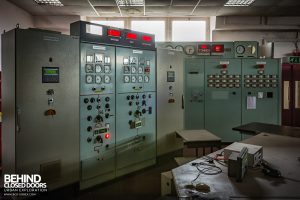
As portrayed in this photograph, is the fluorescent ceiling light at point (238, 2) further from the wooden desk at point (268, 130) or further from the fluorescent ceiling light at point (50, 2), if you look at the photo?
the fluorescent ceiling light at point (50, 2)

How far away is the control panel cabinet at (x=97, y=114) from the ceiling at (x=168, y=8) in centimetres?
251

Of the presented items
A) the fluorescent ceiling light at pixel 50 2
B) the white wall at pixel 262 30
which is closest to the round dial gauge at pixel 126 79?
the fluorescent ceiling light at pixel 50 2

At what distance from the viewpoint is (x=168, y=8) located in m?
5.53

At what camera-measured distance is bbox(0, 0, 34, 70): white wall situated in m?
4.84

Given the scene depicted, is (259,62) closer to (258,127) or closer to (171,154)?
(258,127)

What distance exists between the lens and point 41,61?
101 inches

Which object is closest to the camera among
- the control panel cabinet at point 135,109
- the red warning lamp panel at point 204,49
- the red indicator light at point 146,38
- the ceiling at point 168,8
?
the control panel cabinet at point 135,109

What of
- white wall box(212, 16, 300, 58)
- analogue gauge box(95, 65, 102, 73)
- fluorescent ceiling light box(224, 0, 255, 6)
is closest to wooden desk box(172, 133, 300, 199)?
analogue gauge box(95, 65, 102, 73)

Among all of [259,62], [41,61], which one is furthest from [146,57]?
[259,62]

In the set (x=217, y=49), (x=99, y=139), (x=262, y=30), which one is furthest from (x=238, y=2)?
(x=99, y=139)

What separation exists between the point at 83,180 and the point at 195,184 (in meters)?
1.79

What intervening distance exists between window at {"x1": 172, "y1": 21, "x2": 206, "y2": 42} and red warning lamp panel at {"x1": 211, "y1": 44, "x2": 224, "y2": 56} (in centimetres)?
148

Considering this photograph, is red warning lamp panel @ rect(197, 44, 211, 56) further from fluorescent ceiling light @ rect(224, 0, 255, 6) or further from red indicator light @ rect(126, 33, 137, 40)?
A: red indicator light @ rect(126, 33, 137, 40)

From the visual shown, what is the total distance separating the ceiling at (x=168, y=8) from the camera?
517cm
